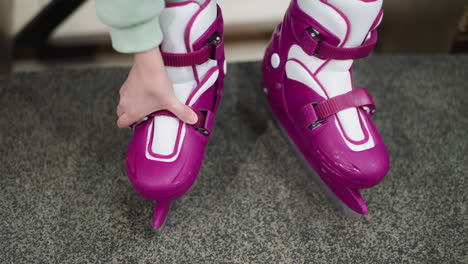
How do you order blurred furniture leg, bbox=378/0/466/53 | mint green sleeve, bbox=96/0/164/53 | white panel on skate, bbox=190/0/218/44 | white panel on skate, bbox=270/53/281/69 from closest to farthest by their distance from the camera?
mint green sleeve, bbox=96/0/164/53, white panel on skate, bbox=190/0/218/44, white panel on skate, bbox=270/53/281/69, blurred furniture leg, bbox=378/0/466/53

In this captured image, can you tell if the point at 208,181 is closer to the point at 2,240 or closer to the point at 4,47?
the point at 2,240

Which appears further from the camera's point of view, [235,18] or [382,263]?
[235,18]

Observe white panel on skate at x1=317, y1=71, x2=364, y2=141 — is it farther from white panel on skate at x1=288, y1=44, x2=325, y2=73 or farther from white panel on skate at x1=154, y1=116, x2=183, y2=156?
white panel on skate at x1=154, y1=116, x2=183, y2=156

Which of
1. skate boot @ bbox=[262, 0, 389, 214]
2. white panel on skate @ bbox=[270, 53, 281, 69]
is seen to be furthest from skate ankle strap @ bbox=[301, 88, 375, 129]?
white panel on skate @ bbox=[270, 53, 281, 69]

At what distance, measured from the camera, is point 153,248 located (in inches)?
22.7

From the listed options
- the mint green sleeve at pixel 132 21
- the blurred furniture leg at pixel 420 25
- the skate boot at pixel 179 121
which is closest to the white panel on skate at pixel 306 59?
the skate boot at pixel 179 121

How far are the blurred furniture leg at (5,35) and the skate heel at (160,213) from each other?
0.59 meters

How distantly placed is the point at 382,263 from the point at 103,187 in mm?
444

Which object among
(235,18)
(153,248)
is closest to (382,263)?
(153,248)

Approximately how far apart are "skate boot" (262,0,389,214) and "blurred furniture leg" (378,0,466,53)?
46 cm

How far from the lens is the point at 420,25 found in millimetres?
985

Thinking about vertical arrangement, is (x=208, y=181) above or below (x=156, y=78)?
below

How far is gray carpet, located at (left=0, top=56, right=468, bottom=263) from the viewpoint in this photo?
1.90ft

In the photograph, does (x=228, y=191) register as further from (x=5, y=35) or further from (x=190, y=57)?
(x=5, y=35)
